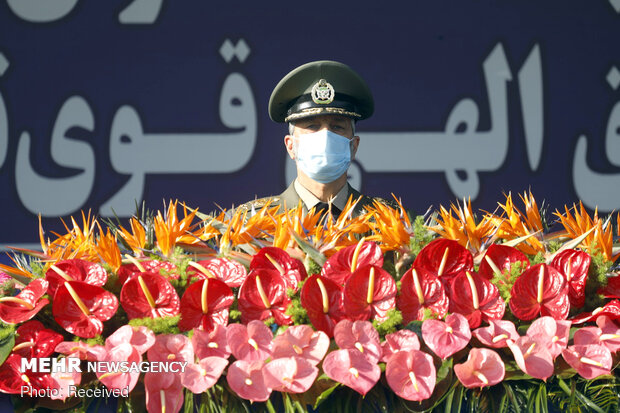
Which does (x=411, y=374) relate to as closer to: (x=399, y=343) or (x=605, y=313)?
(x=399, y=343)

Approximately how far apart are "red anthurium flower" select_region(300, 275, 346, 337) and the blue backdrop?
92.3 inches

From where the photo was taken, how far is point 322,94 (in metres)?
2.08

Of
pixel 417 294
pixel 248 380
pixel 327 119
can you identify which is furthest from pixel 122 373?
pixel 327 119

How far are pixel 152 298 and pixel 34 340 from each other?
0.15 meters

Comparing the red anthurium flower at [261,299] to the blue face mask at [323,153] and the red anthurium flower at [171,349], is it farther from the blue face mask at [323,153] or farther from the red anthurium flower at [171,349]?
the blue face mask at [323,153]

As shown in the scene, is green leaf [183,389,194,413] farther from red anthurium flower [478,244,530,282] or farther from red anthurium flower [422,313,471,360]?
red anthurium flower [478,244,530,282]

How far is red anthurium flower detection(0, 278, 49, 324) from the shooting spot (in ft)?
2.99

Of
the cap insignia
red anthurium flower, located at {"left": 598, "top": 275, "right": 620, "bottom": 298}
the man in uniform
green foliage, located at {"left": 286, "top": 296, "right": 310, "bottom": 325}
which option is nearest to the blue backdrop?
the man in uniform

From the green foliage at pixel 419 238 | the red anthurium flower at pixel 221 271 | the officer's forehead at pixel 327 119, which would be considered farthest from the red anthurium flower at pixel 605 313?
the officer's forehead at pixel 327 119

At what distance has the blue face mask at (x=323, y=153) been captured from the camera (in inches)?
78.8

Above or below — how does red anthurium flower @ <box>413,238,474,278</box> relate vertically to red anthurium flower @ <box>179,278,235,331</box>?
above

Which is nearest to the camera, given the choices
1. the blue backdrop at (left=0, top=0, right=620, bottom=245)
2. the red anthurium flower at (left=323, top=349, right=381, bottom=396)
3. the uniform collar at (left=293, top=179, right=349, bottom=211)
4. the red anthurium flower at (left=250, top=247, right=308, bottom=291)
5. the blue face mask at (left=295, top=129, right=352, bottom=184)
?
the red anthurium flower at (left=323, top=349, right=381, bottom=396)

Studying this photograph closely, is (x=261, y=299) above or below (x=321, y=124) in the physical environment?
below

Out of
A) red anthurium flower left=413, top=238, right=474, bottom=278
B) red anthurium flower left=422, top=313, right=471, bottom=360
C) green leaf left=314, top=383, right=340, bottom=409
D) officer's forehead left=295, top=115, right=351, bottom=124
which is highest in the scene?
officer's forehead left=295, top=115, right=351, bottom=124
